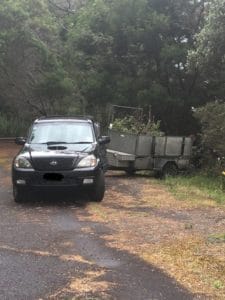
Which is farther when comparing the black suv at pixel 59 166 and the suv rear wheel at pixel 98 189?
the suv rear wheel at pixel 98 189

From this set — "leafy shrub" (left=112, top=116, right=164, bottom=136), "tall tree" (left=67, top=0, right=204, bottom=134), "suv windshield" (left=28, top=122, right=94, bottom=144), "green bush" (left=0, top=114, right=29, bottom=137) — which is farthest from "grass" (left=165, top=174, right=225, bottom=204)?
"green bush" (left=0, top=114, right=29, bottom=137)

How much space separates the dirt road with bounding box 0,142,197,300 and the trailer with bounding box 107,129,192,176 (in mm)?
6664

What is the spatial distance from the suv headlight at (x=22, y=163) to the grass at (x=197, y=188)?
3570 millimetres

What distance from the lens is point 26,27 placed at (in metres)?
29.9

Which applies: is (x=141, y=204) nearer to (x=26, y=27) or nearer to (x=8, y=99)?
(x=26, y=27)

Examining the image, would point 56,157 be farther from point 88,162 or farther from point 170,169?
point 170,169

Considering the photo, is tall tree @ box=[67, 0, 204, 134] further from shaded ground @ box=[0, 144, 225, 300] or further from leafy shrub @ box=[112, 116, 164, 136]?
shaded ground @ box=[0, 144, 225, 300]

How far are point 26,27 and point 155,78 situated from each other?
355 inches

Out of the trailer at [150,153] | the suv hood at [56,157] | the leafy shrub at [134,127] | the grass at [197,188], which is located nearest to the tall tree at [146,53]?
the leafy shrub at [134,127]

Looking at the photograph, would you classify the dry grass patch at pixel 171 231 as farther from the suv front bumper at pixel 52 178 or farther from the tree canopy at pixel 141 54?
the tree canopy at pixel 141 54

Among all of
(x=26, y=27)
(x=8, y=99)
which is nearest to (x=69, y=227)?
(x=26, y=27)

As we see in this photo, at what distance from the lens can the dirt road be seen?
599 centimetres

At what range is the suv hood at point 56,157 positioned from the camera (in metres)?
11.5

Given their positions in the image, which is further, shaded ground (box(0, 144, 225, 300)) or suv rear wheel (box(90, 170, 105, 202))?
suv rear wheel (box(90, 170, 105, 202))
